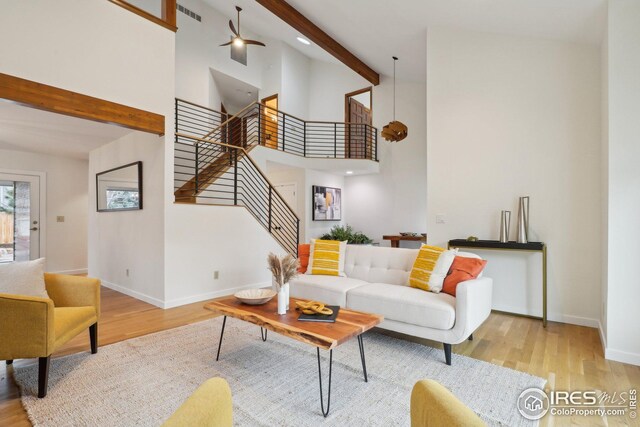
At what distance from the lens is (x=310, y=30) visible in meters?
5.77

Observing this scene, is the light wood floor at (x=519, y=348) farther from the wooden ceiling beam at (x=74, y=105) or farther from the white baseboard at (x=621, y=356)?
the wooden ceiling beam at (x=74, y=105)

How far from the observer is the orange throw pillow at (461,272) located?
2957 mm

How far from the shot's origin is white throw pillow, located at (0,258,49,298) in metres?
2.32

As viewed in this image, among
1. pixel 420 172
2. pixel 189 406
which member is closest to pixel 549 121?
pixel 420 172

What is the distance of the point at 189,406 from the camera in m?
0.88

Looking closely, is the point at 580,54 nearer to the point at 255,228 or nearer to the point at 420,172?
the point at 420,172

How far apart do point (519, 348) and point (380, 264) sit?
1.51 metres

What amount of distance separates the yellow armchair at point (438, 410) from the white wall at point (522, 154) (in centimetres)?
363

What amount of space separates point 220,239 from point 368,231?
464 centimetres

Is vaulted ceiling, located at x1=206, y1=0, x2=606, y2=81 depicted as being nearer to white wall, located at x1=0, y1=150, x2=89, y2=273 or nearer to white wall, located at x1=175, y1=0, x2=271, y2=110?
white wall, located at x1=175, y1=0, x2=271, y2=110

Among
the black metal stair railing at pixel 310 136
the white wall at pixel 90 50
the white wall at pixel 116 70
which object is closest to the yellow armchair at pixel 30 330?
the white wall at pixel 116 70

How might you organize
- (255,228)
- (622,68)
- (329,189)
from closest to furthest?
1. (622,68)
2. (255,228)
3. (329,189)

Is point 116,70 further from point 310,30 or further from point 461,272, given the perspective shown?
point 461,272

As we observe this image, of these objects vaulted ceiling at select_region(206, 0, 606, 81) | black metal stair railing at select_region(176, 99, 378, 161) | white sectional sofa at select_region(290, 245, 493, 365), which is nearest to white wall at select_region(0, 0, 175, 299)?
white sectional sofa at select_region(290, 245, 493, 365)
